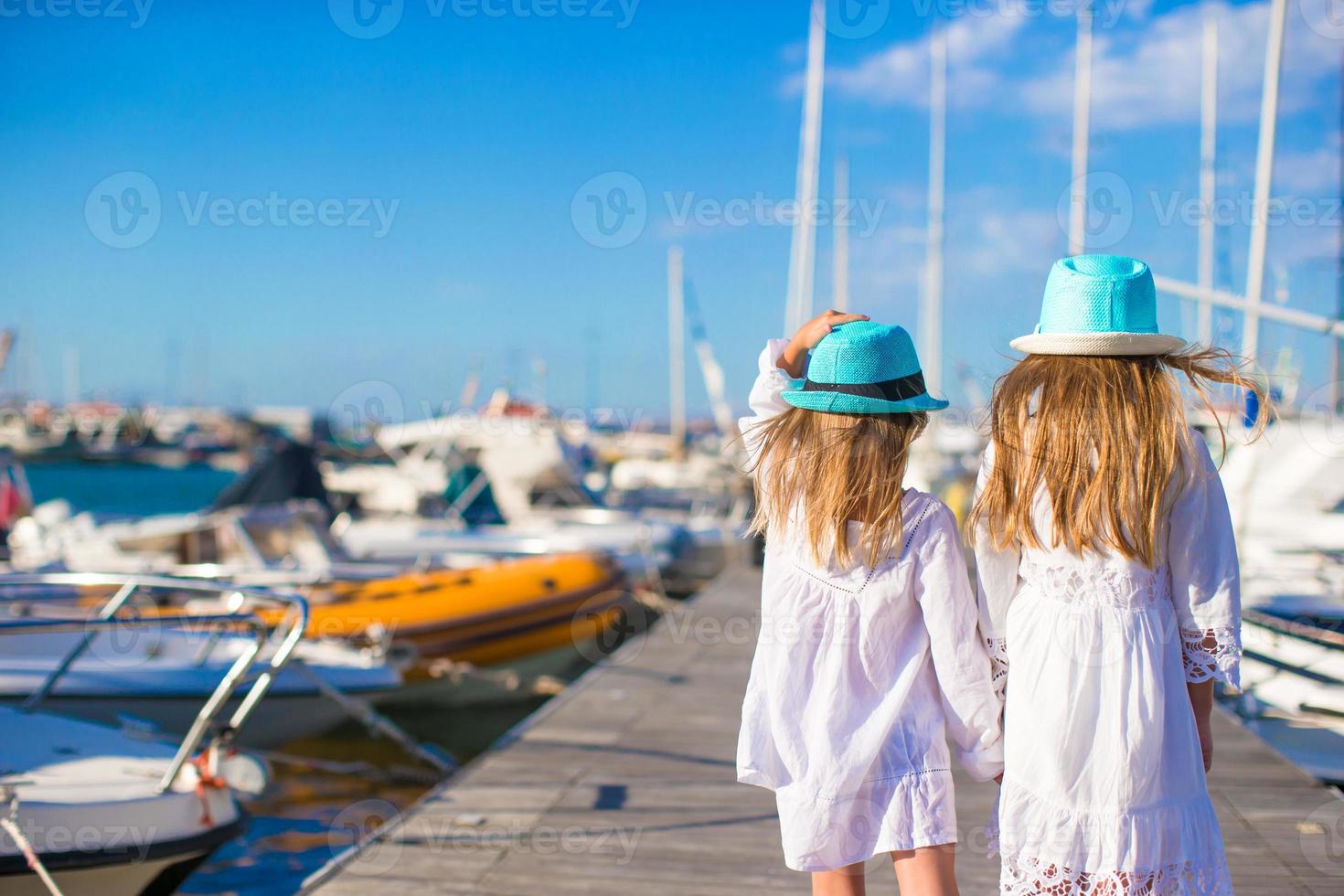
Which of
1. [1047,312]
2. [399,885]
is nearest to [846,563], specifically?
[1047,312]

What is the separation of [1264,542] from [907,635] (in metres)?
10.4

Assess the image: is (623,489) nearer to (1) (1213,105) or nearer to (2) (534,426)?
(2) (534,426)

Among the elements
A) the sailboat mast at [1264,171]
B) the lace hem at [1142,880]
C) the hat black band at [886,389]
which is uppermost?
the sailboat mast at [1264,171]

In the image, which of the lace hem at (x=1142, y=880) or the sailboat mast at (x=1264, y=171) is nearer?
the lace hem at (x=1142, y=880)

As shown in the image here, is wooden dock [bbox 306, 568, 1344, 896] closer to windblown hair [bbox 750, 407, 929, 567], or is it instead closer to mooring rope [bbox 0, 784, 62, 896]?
mooring rope [bbox 0, 784, 62, 896]

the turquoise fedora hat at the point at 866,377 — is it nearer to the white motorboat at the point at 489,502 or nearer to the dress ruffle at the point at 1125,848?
the dress ruffle at the point at 1125,848

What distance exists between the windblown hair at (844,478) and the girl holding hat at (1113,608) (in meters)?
0.19

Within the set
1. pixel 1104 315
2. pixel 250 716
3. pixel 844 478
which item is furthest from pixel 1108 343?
pixel 250 716

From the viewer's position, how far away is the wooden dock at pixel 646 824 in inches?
144

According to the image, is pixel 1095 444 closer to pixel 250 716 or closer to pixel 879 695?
pixel 879 695

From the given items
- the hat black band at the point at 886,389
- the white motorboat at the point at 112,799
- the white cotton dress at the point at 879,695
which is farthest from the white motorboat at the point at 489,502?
the hat black band at the point at 886,389

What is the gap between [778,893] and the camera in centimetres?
354

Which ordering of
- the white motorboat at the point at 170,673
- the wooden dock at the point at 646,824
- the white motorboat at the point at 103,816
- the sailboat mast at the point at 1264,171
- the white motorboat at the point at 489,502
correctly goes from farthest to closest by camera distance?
the white motorboat at the point at 489,502
the sailboat mast at the point at 1264,171
the white motorboat at the point at 170,673
the white motorboat at the point at 103,816
the wooden dock at the point at 646,824

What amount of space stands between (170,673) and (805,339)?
19.8 feet
